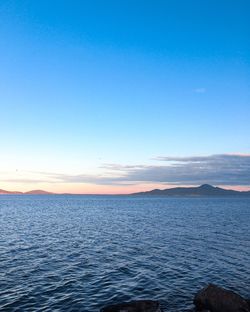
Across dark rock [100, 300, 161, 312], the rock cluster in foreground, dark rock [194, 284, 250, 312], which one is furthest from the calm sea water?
dark rock [100, 300, 161, 312]

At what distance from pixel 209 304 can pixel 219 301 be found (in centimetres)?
90

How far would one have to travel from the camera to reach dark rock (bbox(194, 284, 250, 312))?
26.6 meters

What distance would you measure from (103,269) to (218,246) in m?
27.5

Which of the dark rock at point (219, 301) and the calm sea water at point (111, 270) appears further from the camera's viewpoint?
the calm sea water at point (111, 270)

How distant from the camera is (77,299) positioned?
1200 inches

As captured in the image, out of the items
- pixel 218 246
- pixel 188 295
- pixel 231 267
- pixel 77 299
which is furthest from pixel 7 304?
pixel 218 246

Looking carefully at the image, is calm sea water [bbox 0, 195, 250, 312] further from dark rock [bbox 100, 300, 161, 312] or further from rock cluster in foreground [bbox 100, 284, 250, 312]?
dark rock [bbox 100, 300, 161, 312]

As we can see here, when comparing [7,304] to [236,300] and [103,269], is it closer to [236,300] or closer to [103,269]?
[103,269]

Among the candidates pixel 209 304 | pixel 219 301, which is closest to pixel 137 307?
pixel 209 304

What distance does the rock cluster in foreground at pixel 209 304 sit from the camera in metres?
25.4

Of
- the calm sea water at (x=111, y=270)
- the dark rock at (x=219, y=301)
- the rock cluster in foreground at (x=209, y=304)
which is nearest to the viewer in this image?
the rock cluster in foreground at (x=209, y=304)

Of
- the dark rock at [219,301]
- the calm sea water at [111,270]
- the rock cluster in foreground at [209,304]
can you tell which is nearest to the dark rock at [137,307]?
the rock cluster in foreground at [209,304]

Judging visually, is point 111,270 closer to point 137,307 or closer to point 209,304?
point 137,307

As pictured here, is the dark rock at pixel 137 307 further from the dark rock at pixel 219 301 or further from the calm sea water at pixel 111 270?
the dark rock at pixel 219 301
